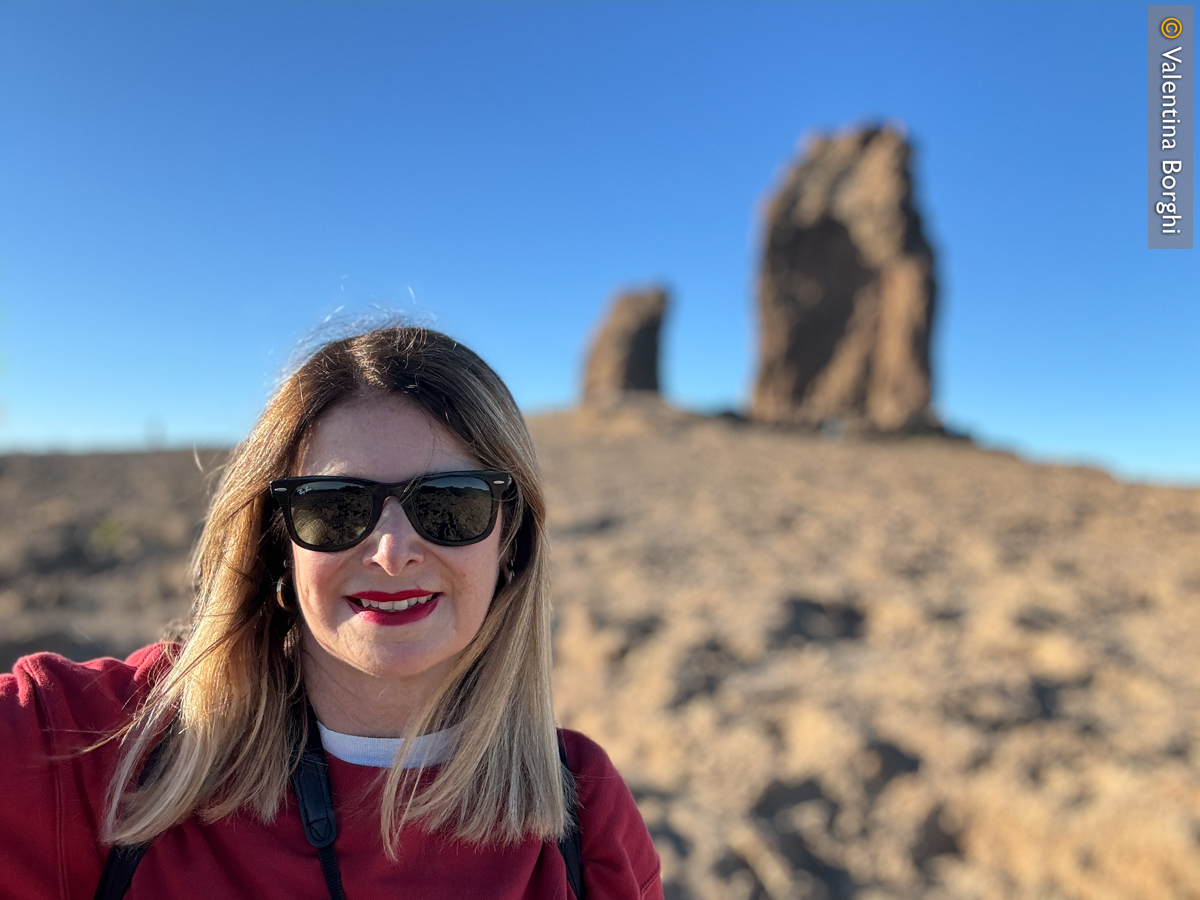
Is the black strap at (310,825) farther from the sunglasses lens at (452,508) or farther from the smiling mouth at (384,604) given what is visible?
the sunglasses lens at (452,508)

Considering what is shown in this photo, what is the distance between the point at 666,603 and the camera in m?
6.21

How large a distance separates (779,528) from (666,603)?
1.96 meters

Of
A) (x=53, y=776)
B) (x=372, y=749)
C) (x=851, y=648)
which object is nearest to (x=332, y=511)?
(x=372, y=749)

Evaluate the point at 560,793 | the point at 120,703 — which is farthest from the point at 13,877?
the point at 560,793

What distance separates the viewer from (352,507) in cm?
140

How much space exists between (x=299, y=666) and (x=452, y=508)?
445mm

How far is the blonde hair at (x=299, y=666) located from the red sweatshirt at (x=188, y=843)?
0.11 ft

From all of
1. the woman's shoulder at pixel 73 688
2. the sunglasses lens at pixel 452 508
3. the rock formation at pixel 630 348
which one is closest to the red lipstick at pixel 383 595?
the sunglasses lens at pixel 452 508

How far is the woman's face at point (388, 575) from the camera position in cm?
140

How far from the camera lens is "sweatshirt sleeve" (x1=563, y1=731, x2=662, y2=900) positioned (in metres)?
1.45

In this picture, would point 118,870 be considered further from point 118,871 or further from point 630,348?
point 630,348

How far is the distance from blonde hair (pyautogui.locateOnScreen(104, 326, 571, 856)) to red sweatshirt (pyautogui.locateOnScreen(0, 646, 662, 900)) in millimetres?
34

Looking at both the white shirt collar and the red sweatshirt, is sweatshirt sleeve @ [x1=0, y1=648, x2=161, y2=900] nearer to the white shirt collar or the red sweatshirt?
the red sweatshirt

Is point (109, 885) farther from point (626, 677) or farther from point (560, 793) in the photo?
point (626, 677)
